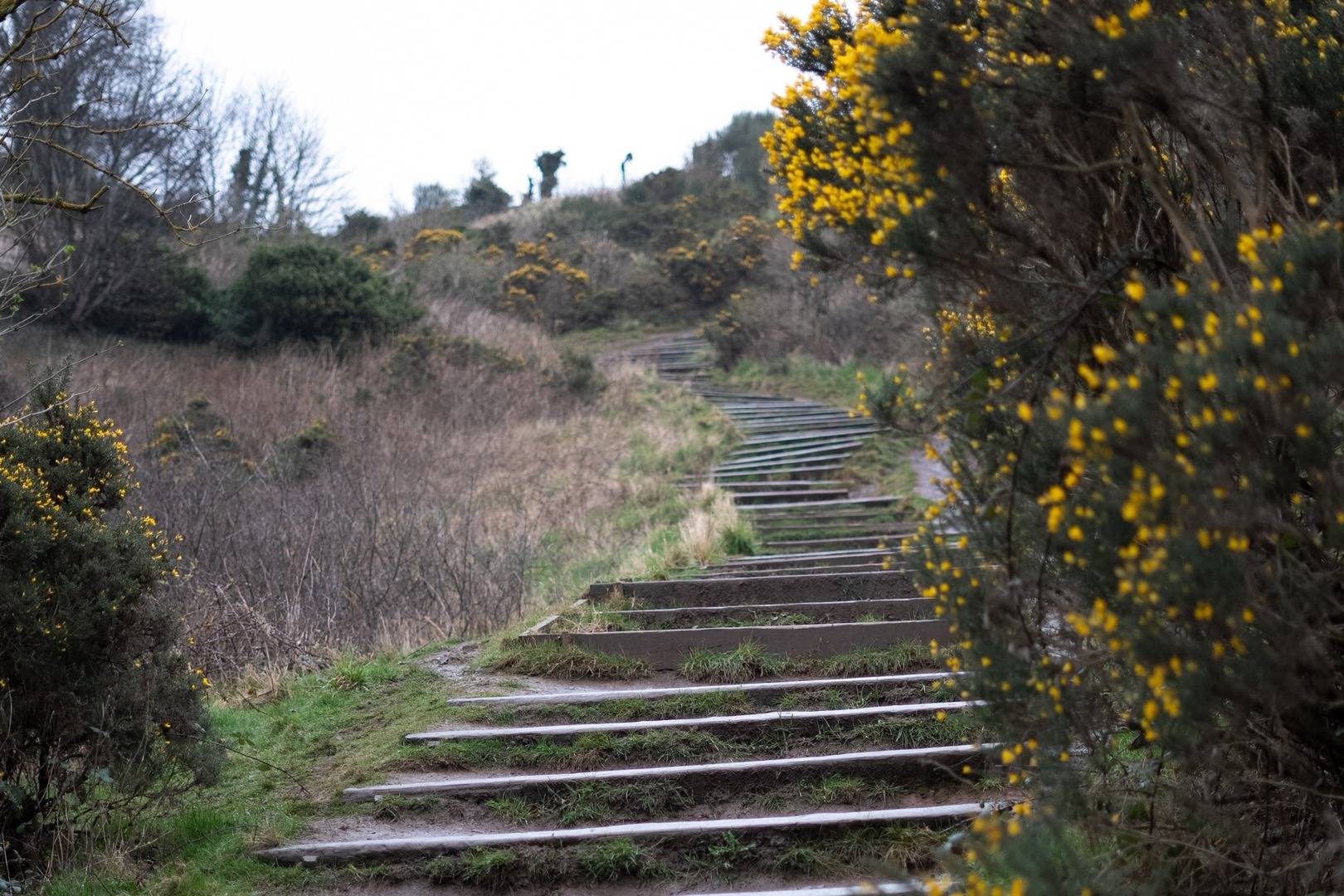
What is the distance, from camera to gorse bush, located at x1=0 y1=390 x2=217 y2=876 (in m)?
5.01

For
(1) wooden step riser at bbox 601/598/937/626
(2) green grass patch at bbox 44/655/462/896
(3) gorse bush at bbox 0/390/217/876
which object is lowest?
(2) green grass patch at bbox 44/655/462/896

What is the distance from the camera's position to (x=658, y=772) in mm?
5258

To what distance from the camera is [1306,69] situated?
3387 millimetres

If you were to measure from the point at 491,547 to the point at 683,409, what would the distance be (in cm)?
1048

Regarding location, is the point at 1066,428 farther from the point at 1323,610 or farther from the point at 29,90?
the point at 29,90

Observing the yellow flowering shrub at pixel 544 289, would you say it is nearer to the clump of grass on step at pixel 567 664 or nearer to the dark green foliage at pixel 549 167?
the dark green foliage at pixel 549 167

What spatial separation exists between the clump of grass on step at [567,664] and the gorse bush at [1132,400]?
3.55 m

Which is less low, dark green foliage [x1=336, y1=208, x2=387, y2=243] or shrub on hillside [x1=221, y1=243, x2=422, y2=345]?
dark green foliage [x1=336, y1=208, x2=387, y2=243]

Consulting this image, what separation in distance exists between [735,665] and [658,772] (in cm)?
155

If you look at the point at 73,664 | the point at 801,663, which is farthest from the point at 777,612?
the point at 73,664

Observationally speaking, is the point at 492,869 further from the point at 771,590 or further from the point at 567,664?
the point at 771,590

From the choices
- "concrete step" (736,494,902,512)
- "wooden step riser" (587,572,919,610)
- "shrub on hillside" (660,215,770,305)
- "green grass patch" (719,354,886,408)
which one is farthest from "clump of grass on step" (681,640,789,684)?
"shrub on hillside" (660,215,770,305)

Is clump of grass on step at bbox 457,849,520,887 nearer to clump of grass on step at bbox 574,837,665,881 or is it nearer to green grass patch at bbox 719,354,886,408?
clump of grass on step at bbox 574,837,665,881

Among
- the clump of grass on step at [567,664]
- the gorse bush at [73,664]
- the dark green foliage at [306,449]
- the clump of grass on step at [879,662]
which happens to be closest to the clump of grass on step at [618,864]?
the gorse bush at [73,664]
